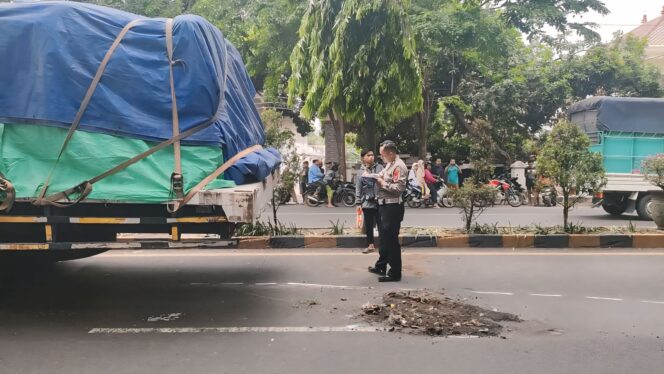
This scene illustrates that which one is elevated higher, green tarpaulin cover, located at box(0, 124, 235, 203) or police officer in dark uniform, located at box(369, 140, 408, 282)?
green tarpaulin cover, located at box(0, 124, 235, 203)

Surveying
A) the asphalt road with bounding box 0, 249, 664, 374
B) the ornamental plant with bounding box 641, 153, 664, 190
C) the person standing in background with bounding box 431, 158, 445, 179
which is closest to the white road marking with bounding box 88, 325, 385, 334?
the asphalt road with bounding box 0, 249, 664, 374

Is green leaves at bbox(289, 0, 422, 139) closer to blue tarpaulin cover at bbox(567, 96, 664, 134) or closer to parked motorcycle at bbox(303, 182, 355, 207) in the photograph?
parked motorcycle at bbox(303, 182, 355, 207)

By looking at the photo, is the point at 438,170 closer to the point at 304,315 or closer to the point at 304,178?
the point at 304,178

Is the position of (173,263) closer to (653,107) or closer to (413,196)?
(413,196)

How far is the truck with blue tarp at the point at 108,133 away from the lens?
436 centimetres

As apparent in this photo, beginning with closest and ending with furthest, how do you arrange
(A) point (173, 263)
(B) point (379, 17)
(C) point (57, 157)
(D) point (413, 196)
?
(C) point (57, 157)
(A) point (173, 263)
(B) point (379, 17)
(D) point (413, 196)

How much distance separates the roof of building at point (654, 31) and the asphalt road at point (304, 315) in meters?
30.2

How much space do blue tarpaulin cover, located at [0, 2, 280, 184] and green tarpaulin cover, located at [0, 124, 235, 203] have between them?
3.7 inches

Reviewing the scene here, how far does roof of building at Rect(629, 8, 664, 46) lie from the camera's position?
3241 centimetres

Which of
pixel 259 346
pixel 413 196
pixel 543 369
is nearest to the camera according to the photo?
pixel 543 369

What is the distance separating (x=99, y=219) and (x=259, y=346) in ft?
5.49

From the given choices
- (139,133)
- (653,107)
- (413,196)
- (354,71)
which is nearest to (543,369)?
(139,133)

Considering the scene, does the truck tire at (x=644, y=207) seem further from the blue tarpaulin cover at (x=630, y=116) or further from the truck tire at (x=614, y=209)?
the blue tarpaulin cover at (x=630, y=116)

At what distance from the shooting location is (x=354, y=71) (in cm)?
1170
